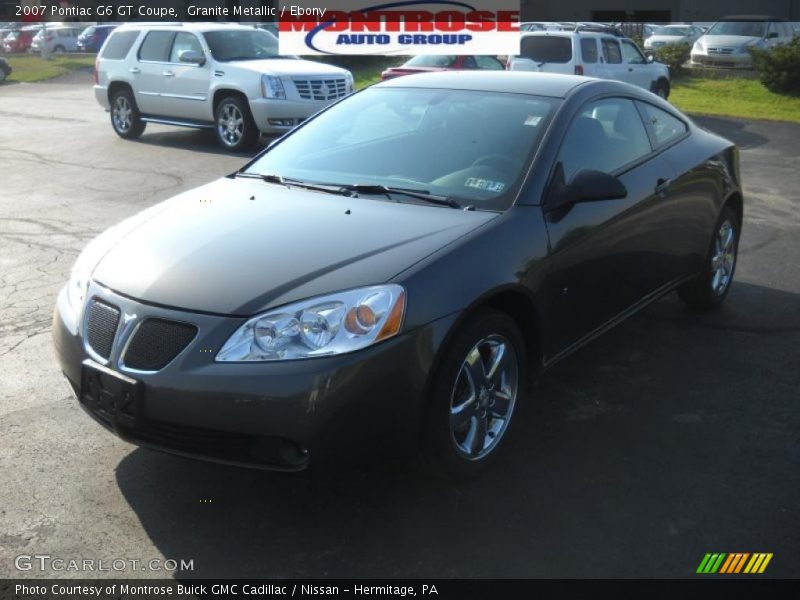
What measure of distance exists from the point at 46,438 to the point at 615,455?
2610 millimetres

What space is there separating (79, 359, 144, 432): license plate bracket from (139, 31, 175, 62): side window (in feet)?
39.8

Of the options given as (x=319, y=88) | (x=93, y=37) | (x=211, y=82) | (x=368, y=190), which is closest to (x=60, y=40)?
(x=93, y=37)

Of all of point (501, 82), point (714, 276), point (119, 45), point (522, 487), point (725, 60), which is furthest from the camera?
point (725, 60)

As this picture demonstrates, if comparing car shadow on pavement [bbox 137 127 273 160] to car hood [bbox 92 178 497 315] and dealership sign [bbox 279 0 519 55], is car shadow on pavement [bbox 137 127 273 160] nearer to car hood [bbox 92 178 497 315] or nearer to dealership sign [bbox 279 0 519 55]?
dealership sign [bbox 279 0 519 55]

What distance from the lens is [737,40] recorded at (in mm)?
27391

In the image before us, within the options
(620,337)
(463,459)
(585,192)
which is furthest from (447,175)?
(620,337)

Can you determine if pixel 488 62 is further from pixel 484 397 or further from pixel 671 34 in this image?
pixel 671 34

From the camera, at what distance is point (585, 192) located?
14.8ft

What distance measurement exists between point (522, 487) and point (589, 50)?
50.9 ft

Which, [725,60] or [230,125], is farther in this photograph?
[725,60]

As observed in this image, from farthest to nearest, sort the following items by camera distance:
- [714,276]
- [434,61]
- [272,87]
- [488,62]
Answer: [488,62] → [434,61] → [272,87] → [714,276]

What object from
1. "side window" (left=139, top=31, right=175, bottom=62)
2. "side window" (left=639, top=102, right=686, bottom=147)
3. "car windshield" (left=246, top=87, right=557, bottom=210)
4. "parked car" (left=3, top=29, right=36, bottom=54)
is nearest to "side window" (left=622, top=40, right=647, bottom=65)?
"side window" (left=139, top=31, right=175, bottom=62)

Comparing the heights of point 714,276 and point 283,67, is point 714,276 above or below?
below

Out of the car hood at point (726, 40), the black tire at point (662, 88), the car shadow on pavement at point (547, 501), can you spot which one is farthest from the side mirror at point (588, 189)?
the car hood at point (726, 40)
